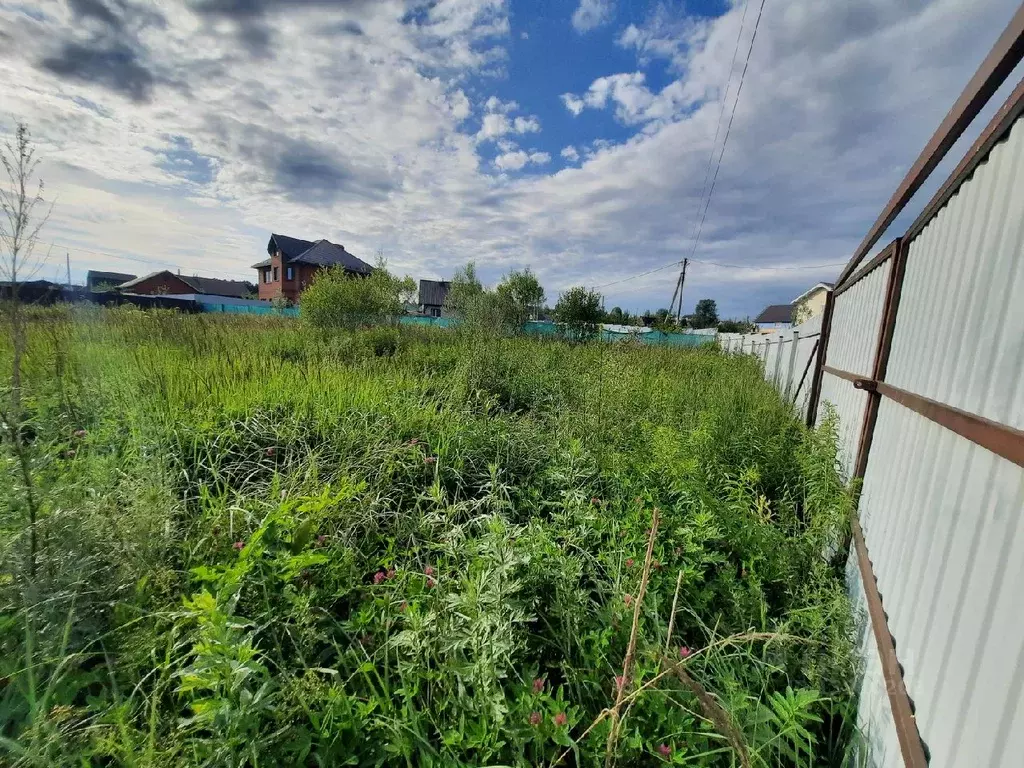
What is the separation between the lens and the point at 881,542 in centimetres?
157

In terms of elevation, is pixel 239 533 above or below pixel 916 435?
below

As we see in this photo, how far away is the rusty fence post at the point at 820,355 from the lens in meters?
4.19

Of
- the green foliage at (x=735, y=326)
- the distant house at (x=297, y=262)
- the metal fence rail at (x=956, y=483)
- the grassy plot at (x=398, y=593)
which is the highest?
the distant house at (x=297, y=262)

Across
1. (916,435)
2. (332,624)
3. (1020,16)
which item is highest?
(1020,16)

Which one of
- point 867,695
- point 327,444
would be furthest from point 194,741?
point 327,444

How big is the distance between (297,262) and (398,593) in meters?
37.0

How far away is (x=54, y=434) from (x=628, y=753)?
345 cm

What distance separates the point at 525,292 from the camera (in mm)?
28203

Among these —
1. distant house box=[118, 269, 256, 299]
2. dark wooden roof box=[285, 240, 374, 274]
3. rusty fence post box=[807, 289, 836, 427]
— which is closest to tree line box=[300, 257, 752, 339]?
rusty fence post box=[807, 289, 836, 427]

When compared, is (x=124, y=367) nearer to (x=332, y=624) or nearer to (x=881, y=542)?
(x=332, y=624)

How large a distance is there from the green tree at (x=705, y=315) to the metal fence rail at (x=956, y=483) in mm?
56284

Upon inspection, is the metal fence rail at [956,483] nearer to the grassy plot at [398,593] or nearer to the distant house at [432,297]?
the grassy plot at [398,593]

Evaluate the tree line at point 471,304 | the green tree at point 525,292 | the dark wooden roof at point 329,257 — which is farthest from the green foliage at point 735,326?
the dark wooden roof at point 329,257

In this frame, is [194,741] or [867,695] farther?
[867,695]
